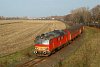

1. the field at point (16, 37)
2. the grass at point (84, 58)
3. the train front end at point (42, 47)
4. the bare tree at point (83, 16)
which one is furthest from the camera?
the bare tree at point (83, 16)

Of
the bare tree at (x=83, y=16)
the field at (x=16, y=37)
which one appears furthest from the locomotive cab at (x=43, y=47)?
the bare tree at (x=83, y=16)

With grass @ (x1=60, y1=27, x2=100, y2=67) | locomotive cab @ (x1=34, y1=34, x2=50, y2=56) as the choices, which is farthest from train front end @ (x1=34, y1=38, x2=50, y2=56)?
grass @ (x1=60, y1=27, x2=100, y2=67)

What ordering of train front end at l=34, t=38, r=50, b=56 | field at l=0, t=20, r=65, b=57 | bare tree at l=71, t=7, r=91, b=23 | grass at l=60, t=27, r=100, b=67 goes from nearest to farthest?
grass at l=60, t=27, r=100, b=67, train front end at l=34, t=38, r=50, b=56, field at l=0, t=20, r=65, b=57, bare tree at l=71, t=7, r=91, b=23

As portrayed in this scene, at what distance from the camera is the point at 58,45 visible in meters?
32.4

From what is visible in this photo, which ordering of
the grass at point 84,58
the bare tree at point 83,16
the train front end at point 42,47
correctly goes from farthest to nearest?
the bare tree at point 83,16
the train front end at point 42,47
the grass at point 84,58

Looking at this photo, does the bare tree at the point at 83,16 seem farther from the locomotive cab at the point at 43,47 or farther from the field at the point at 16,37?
the locomotive cab at the point at 43,47

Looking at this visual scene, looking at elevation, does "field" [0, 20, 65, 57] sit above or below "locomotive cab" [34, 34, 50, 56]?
below

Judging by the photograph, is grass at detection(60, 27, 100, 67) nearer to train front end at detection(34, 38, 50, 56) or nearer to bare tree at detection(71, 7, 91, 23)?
train front end at detection(34, 38, 50, 56)

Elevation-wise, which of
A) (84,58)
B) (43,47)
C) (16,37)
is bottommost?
(16,37)

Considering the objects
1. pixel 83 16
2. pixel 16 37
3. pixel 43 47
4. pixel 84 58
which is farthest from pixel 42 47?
pixel 83 16

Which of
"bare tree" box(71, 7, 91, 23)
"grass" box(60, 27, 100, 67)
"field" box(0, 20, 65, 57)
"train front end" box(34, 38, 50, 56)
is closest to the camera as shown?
"grass" box(60, 27, 100, 67)

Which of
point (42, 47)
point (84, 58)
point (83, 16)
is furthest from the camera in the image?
point (83, 16)

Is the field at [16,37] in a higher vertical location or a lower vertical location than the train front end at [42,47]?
lower

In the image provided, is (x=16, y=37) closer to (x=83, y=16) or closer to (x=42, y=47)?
(x=42, y=47)
